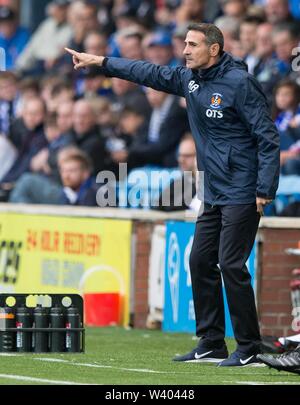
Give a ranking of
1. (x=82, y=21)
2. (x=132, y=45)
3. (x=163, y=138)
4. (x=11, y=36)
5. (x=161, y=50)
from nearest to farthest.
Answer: (x=163, y=138) → (x=161, y=50) → (x=132, y=45) → (x=82, y=21) → (x=11, y=36)

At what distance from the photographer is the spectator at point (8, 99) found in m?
21.7

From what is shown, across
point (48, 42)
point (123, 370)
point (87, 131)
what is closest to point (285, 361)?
point (123, 370)

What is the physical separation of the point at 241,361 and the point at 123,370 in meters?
0.95

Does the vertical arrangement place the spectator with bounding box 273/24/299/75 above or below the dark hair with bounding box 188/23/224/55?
above

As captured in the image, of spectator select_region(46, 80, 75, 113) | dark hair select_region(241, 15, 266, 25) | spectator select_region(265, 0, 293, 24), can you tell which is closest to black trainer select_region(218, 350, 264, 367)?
spectator select_region(265, 0, 293, 24)

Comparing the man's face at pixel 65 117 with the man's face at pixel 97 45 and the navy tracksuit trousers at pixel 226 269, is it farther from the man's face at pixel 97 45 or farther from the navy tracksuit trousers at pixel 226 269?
the navy tracksuit trousers at pixel 226 269

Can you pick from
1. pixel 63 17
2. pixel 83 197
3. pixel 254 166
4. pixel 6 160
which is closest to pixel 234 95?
pixel 254 166

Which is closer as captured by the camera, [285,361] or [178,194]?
[285,361]

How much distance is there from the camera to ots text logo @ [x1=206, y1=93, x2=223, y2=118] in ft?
31.2

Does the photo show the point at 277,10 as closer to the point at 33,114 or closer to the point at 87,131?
the point at 87,131

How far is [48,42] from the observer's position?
23344 mm

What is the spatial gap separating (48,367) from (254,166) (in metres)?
1.97

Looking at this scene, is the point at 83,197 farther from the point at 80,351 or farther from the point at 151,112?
the point at 80,351

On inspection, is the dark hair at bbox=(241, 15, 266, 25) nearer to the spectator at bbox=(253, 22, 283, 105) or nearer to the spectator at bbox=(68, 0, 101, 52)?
the spectator at bbox=(253, 22, 283, 105)
